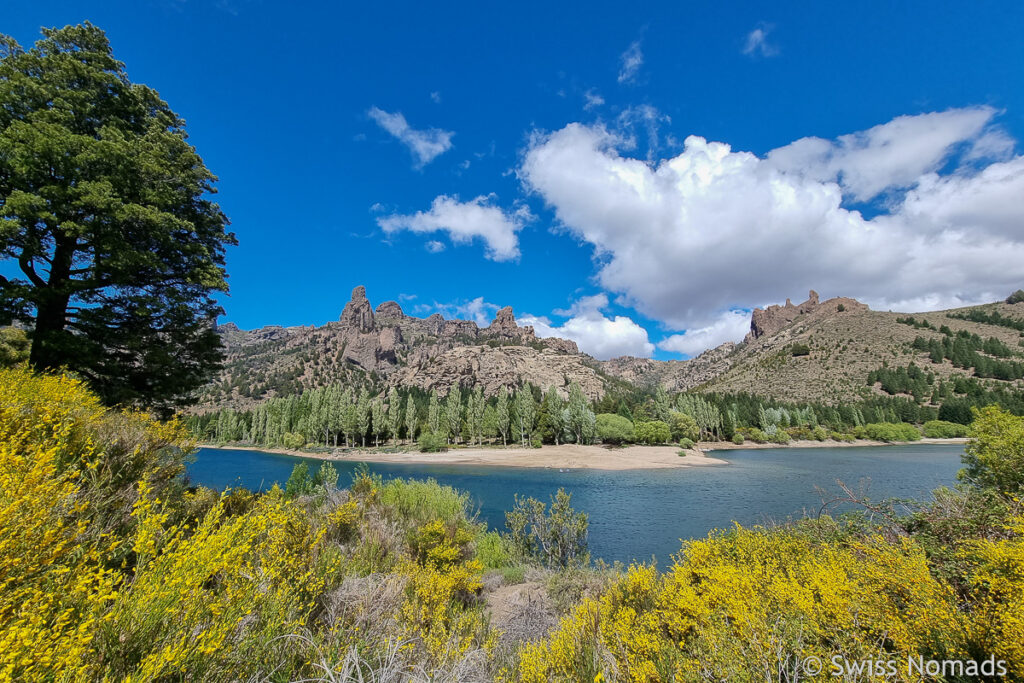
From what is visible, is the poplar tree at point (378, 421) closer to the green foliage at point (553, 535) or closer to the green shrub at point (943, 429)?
the green foliage at point (553, 535)

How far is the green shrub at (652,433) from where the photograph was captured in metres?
85.1

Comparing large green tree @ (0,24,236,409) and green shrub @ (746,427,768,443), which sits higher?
large green tree @ (0,24,236,409)

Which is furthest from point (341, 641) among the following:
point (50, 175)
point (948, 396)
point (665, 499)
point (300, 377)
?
point (300, 377)

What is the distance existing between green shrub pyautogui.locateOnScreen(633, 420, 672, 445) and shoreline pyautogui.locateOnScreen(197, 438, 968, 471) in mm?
2668

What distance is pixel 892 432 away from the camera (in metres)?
91.2

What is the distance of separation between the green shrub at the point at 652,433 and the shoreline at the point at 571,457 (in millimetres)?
2668

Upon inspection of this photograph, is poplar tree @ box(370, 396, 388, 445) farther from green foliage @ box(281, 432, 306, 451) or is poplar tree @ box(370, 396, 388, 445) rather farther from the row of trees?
green foliage @ box(281, 432, 306, 451)

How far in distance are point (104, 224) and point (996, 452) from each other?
25.7 m

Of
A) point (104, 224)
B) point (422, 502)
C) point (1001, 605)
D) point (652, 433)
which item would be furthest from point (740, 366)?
point (104, 224)

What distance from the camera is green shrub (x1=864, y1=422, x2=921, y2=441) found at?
9125cm

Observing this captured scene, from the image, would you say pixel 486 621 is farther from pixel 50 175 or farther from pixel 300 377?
pixel 300 377

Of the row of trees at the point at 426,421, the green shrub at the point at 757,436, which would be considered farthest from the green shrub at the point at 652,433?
the green shrub at the point at 757,436

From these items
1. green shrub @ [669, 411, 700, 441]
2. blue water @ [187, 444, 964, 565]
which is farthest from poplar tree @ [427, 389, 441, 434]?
green shrub @ [669, 411, 700, 441]

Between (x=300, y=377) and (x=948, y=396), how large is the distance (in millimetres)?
222334
